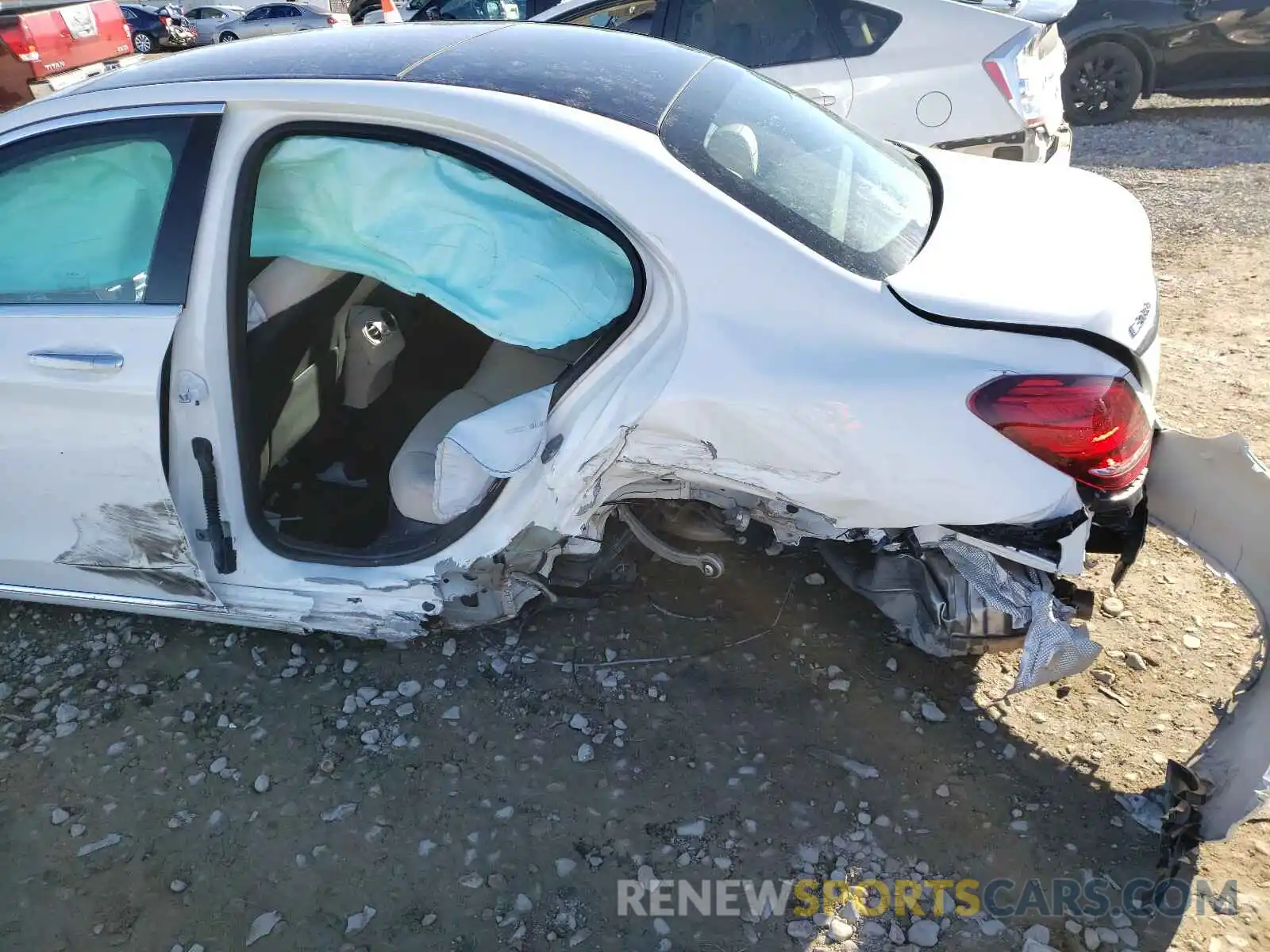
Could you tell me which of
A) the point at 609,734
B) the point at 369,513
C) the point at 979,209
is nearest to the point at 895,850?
the point at 609,734

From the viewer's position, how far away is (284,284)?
280 cm

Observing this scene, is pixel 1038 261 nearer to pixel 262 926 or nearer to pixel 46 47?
pixel 262 926

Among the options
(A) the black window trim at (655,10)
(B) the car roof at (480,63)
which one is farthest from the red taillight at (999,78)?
(B) the car roof at (480,63)

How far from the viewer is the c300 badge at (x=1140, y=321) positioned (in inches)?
84.4

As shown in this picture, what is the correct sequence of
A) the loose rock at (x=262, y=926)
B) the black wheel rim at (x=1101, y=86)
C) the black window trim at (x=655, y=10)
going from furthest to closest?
the black wheel rim at (x=1101, y=86)
the black window trim at (x=655, y=10)
the loose rock at (x=262, y=926)

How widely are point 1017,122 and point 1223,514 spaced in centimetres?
330

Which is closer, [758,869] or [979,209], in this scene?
[758,869]

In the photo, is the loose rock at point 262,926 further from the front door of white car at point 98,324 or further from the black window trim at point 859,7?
the black window trim at point 859,7

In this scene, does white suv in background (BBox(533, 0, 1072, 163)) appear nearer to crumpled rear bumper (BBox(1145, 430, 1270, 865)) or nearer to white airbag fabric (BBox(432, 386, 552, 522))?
crumpled rear bumper (BBox(1145, 430, 1270, 865))

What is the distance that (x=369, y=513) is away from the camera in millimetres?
3031

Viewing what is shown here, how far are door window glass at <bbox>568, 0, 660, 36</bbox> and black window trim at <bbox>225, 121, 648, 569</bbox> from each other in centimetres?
377

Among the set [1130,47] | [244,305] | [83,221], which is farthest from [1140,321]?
[1130,47]

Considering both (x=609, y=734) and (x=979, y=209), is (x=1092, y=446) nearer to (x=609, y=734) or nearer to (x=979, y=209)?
(x=979, y=209)

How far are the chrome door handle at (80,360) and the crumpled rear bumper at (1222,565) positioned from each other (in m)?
2.61
